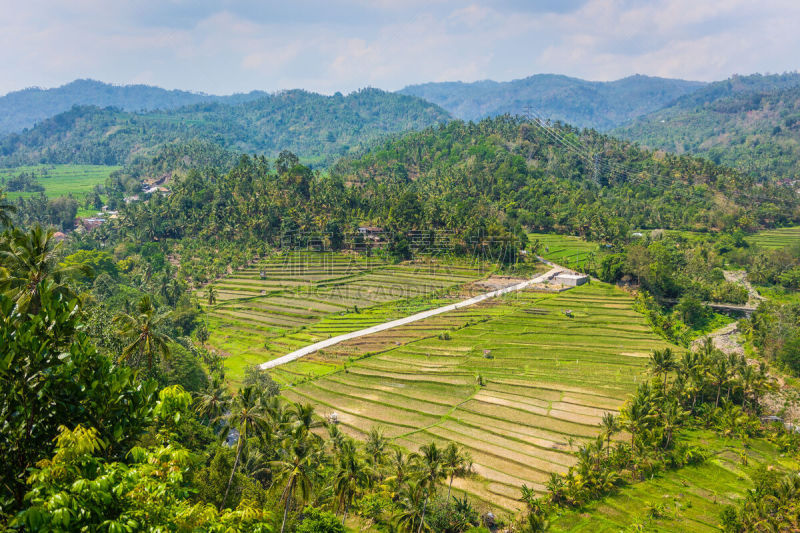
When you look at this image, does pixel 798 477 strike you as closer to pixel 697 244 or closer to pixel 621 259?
pixel 621 259

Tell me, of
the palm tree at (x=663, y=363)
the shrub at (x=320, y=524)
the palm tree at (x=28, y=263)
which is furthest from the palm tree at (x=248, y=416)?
the palm tree at (x=663, y=363)

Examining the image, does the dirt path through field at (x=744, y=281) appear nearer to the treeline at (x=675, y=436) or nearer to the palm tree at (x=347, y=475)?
the treeline at (x=675, y=436)

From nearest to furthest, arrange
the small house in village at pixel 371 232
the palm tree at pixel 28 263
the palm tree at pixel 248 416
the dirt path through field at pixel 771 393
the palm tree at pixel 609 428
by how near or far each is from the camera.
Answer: the palm tree at pixel 28 263 < the palm tree at pixel 248 416 < the palm tree at pixel 609 428 < the dirt path through field at pixel 771 393 < the small house in village at pixel 371 232

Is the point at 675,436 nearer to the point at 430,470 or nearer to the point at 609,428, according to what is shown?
the point at 609,428

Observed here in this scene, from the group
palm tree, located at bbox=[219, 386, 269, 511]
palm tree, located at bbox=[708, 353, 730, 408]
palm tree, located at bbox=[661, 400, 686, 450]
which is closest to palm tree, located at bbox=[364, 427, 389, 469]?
palm tree, located at bbox=[219, 386, 269, 511]

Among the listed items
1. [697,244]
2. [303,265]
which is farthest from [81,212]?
[697,244]

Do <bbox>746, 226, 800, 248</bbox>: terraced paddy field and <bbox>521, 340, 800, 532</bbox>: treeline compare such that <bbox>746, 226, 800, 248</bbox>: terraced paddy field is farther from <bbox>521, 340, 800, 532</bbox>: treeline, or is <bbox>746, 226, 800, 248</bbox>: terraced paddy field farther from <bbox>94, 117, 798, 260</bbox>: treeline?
<bbox>521, 340, 800, 532</bbox>: treeline
